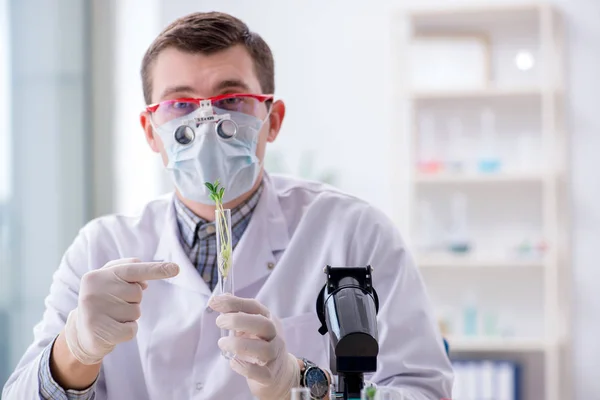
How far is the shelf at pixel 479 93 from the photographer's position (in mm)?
3791

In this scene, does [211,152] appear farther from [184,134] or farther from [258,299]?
[258,299]

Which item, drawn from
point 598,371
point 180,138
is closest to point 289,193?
point 180,138

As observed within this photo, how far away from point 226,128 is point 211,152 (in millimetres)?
54

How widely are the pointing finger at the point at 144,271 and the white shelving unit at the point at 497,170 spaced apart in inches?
105

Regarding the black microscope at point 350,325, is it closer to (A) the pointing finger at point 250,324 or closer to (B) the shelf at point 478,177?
(A) the pointing finger at point 250,324

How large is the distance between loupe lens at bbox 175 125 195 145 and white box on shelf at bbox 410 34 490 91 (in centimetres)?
257

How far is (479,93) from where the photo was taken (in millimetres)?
3822

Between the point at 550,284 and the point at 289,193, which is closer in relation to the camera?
the point at 289,193

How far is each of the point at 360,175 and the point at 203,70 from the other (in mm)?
2634

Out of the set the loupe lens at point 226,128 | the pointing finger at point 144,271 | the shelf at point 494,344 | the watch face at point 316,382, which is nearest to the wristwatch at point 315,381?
the watch face at point 316,382

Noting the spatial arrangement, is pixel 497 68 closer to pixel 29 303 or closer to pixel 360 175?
pixel 360 175

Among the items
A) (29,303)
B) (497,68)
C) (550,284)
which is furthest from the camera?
(497,68)

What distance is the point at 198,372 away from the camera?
1534 millimetres

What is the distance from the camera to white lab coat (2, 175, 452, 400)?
146 cm
